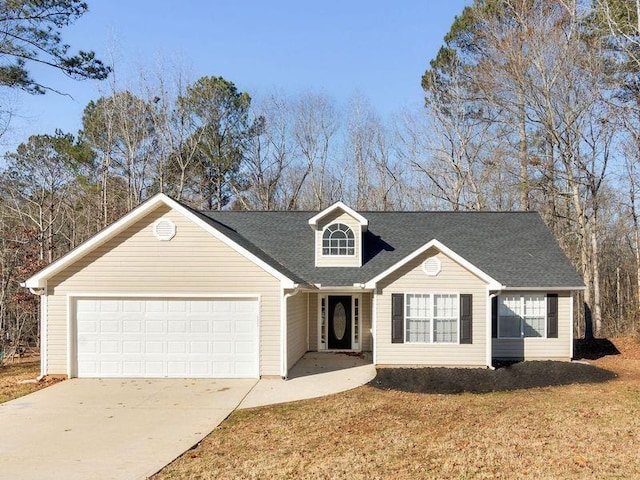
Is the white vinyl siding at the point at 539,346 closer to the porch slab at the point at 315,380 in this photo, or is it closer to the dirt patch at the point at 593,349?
the dirt patch at the point at 593,349

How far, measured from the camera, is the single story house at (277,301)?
12.0 meters

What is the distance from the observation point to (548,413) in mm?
8711

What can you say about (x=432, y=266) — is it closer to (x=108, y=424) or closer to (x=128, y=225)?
(x=128, y=225)

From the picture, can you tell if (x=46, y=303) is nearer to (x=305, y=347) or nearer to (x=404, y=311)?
(x=305, y=347)

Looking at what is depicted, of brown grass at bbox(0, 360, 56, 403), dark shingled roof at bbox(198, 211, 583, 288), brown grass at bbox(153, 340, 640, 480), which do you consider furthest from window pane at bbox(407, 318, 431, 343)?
brown grass at bbox(0, 360, 56, 403)

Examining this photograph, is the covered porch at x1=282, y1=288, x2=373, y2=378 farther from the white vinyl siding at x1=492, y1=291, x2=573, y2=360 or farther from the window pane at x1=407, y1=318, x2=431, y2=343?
the white vinyl siding at x1=492, y1=291, x2=573, y2=360

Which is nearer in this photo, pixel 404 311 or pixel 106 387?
pixel 106 387

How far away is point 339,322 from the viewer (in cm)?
1622

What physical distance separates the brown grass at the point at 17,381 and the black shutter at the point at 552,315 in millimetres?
13477

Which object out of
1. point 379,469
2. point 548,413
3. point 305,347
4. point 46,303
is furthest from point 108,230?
point 548,413

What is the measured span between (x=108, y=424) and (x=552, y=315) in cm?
1224

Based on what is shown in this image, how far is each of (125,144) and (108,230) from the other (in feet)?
54.2

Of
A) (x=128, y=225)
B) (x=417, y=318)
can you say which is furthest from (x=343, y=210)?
(x=128, y=225)

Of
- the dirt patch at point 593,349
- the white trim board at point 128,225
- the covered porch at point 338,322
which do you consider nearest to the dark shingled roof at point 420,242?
the covered porch at point 338,322
